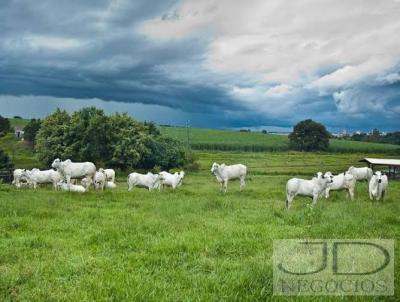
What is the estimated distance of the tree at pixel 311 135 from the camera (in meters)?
91.5

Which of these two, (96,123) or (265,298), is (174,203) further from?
(96,123)

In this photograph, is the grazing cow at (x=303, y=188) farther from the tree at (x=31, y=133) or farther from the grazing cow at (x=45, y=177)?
the tree at (x=31, y=133)

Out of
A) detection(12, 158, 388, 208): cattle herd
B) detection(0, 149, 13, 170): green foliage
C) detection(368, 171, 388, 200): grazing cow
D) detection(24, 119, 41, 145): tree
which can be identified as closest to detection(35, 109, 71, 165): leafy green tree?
detection(0, 149, 13, 170): green foliage

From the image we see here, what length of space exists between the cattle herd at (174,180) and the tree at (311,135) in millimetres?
57609

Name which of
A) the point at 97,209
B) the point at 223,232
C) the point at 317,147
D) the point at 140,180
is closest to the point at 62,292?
the point at 223,232

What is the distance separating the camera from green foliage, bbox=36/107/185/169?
57.8 meters

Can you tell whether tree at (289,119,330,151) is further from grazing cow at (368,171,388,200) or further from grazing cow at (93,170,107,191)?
grazing cow at (93,170,107,191)

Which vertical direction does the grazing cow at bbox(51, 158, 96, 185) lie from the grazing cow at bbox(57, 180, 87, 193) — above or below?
above

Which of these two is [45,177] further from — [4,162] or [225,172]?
[4,162]

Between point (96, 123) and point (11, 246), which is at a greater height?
point (96, 123)

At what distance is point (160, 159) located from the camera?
61000 millimetres

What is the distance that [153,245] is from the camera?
11086mm

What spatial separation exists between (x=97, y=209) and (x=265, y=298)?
11576mm

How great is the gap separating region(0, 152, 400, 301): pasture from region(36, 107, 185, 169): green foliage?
124ft
